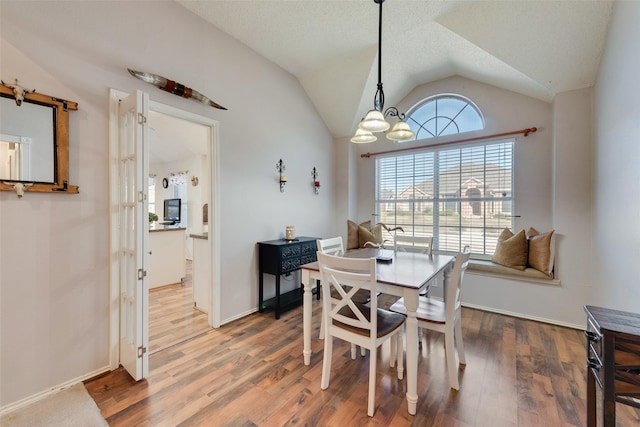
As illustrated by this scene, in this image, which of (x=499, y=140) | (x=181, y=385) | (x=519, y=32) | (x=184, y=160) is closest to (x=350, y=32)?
(x=519, y=32)

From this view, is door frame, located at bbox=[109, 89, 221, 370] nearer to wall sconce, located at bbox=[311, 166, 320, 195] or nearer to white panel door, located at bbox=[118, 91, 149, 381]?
white panel door, located at bbox=[118, 91, 149, 381]

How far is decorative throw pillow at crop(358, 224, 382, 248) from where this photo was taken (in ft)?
13.8

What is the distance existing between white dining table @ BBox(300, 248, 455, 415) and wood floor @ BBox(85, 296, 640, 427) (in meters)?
0.21

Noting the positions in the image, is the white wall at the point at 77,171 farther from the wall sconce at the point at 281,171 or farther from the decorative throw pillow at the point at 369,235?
the decorative throw pillow at the point at 369,235

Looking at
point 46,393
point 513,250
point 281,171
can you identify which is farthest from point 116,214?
point 513,250

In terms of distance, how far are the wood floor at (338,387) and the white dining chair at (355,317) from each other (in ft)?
0.58

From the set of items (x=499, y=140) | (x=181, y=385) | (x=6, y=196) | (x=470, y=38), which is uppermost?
(x=470, y=38)

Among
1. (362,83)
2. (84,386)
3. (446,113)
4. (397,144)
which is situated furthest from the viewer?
(397,144)

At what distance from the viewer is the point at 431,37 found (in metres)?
3.00

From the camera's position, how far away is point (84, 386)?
1.84 metres

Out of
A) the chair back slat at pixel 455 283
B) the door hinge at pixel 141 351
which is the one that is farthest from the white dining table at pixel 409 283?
the door hinge at pixel 141 351

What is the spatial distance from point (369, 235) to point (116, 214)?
3204mm

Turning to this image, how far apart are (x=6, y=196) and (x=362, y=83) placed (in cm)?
350

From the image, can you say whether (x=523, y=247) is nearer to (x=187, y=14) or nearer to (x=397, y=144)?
(x=397, y=144)
